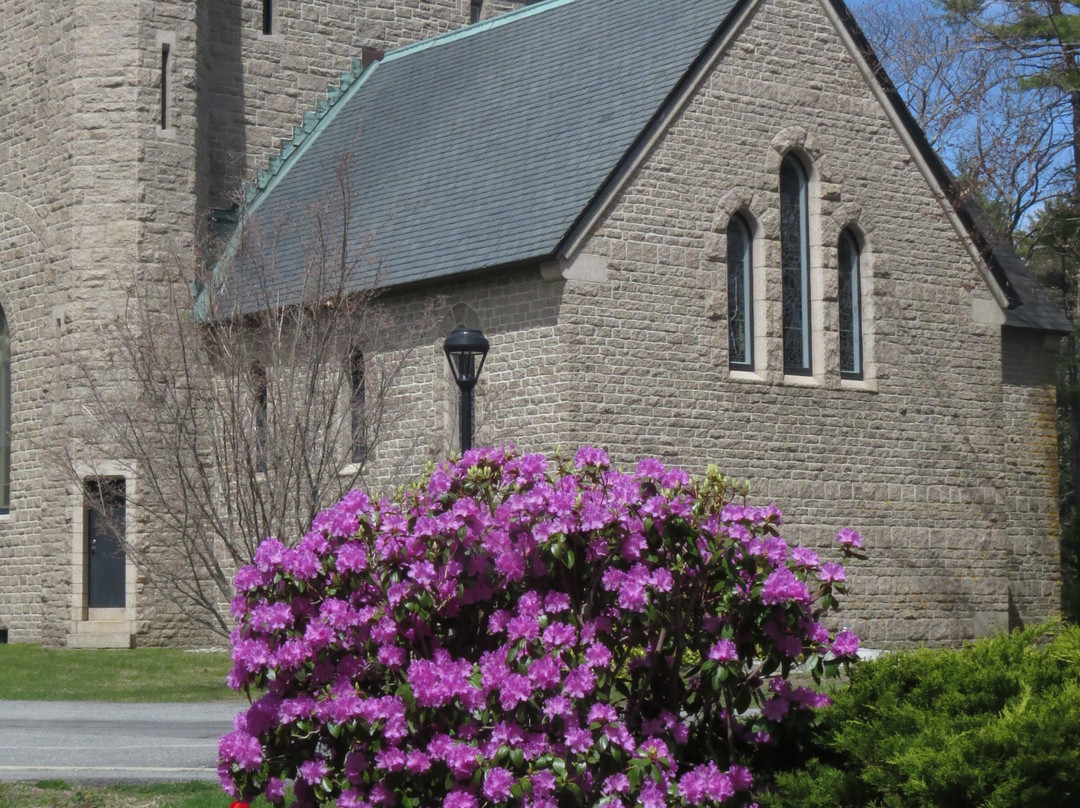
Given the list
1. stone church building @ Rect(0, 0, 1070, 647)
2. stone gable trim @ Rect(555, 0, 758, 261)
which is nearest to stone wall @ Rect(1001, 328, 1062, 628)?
stone church building @ Rect(0, 0, 1070, 647)

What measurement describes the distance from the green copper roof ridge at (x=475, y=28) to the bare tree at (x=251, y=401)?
6.56 m

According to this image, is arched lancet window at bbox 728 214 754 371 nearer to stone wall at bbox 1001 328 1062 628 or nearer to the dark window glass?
stone wall at bbox 1001 328 1062 628

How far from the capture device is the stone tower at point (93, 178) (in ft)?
88.4

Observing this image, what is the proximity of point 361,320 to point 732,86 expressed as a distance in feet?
21.0

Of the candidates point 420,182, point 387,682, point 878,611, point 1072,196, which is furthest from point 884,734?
point 1072,196

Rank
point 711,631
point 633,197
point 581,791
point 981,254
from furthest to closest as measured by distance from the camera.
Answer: point 981,254 < point 633,197 < point 711,631 < point 581,791

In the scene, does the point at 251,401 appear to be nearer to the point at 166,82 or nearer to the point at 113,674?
the point at 113,674

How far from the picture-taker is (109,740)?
1498cm

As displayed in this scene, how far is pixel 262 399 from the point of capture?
20844 millimetres

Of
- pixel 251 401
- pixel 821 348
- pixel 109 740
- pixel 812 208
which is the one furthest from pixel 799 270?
pixel 109 740

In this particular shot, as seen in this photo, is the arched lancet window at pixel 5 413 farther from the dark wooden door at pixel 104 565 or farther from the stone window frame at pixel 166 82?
the stone window frame at pixel 166 82

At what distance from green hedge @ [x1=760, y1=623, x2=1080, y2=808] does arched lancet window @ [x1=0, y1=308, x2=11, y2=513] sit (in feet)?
77.0

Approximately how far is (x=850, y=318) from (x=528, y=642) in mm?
16570

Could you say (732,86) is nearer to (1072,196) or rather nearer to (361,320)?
(361,320)
